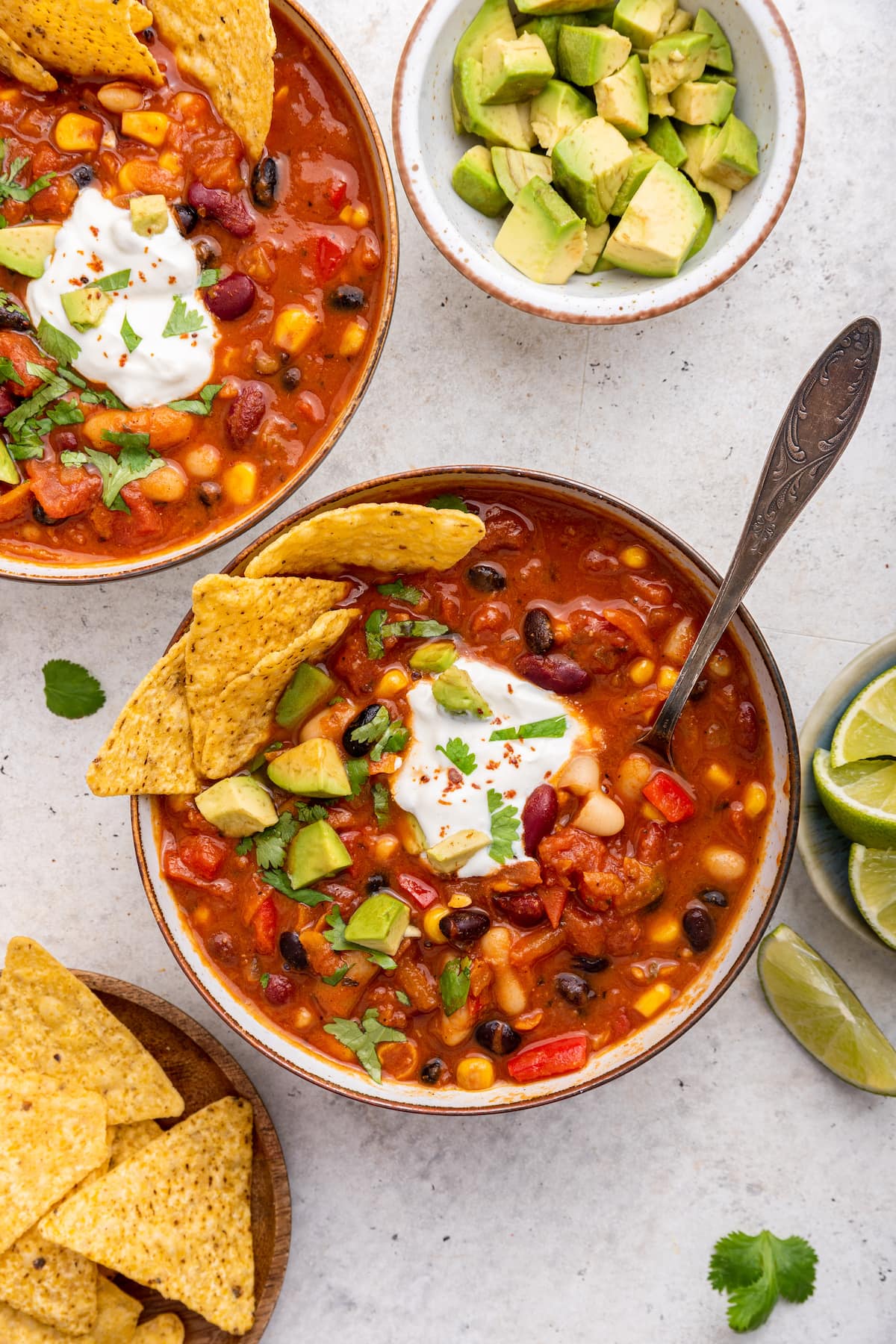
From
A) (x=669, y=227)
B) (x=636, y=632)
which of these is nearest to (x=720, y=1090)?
(x=636, y=632)

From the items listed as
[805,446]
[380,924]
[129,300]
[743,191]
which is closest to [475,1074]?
[380,924]

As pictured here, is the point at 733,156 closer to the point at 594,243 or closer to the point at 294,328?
the point at 594,243

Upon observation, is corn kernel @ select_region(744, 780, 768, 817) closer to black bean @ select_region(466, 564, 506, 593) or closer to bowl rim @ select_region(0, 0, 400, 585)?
black bean @ select_region(466, 564, 506, 593)

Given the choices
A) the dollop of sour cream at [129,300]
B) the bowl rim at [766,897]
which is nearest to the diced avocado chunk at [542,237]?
the bowl rim at [766,897]

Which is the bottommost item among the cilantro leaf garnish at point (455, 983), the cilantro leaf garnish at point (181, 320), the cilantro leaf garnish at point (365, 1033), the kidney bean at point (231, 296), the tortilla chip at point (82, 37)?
the cilantro leaf garnish at point (365, 1033)

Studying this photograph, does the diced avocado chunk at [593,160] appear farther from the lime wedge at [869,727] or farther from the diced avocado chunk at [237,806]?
the diced avocado chunk at [237,806]
